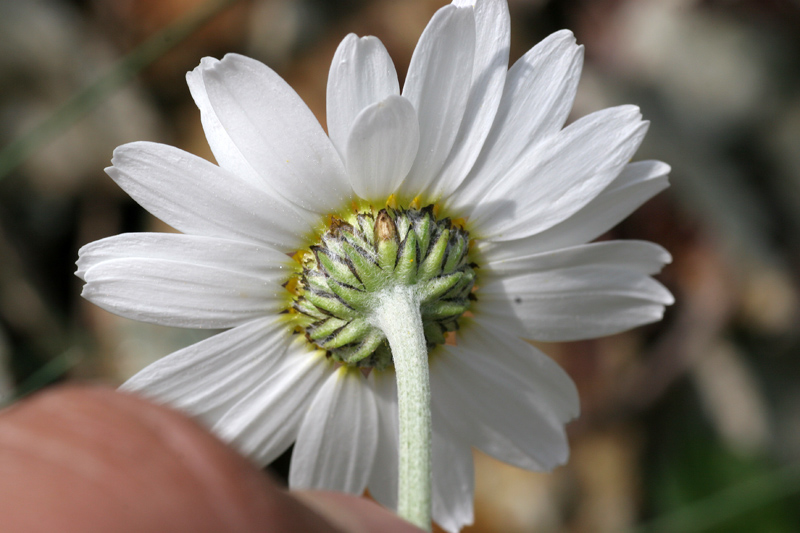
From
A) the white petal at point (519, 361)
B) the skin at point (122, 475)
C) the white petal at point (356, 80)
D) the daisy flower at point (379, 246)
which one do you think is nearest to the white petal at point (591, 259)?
the daisy flower at point (379, 246)

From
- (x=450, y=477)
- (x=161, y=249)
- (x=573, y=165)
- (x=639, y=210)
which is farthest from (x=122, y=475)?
(x=639, y=210)

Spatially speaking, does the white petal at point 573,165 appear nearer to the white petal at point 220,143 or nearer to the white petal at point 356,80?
the white petal at point 356,80

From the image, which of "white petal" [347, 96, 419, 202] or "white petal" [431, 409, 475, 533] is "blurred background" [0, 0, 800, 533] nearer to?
"white petal" [431, 409, 475, 533]

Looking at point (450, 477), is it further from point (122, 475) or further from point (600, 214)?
point (122, 475)

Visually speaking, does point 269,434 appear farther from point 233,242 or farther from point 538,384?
point 538,384

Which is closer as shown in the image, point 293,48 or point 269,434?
point 269,434

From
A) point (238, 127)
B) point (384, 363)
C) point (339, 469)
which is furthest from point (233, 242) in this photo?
point (339, 469)
